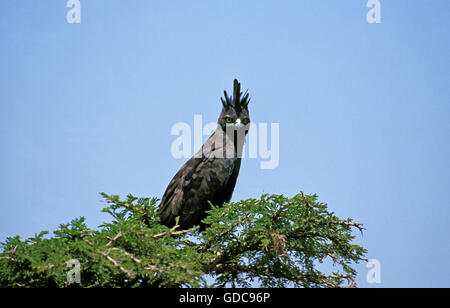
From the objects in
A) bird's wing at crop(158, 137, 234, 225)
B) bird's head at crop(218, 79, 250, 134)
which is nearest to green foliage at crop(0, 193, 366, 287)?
bird's wing at crop(158, 137, 234, 225)

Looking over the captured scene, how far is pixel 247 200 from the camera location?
5195 millimetres

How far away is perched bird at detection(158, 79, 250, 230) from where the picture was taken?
276 inches

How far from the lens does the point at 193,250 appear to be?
4.99 m

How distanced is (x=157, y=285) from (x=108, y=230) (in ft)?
2.97

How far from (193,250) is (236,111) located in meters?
3.02

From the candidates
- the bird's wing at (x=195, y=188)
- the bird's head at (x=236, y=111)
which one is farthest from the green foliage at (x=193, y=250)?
the bird's head at (x=236, y=111)

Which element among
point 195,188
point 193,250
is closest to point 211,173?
point 195,188

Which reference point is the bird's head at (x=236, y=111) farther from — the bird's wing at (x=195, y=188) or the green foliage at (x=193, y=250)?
the green foliage at (x=193, y=250)

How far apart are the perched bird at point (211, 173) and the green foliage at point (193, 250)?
4.26ft

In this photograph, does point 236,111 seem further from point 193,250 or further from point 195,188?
point 193,250

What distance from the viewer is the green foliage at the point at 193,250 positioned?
13.4ft

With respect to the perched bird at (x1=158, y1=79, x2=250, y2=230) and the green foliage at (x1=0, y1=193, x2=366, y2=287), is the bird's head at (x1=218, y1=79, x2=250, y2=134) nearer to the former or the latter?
the perched bird at (x1=158, y1=79, x2=250, y2=230)
